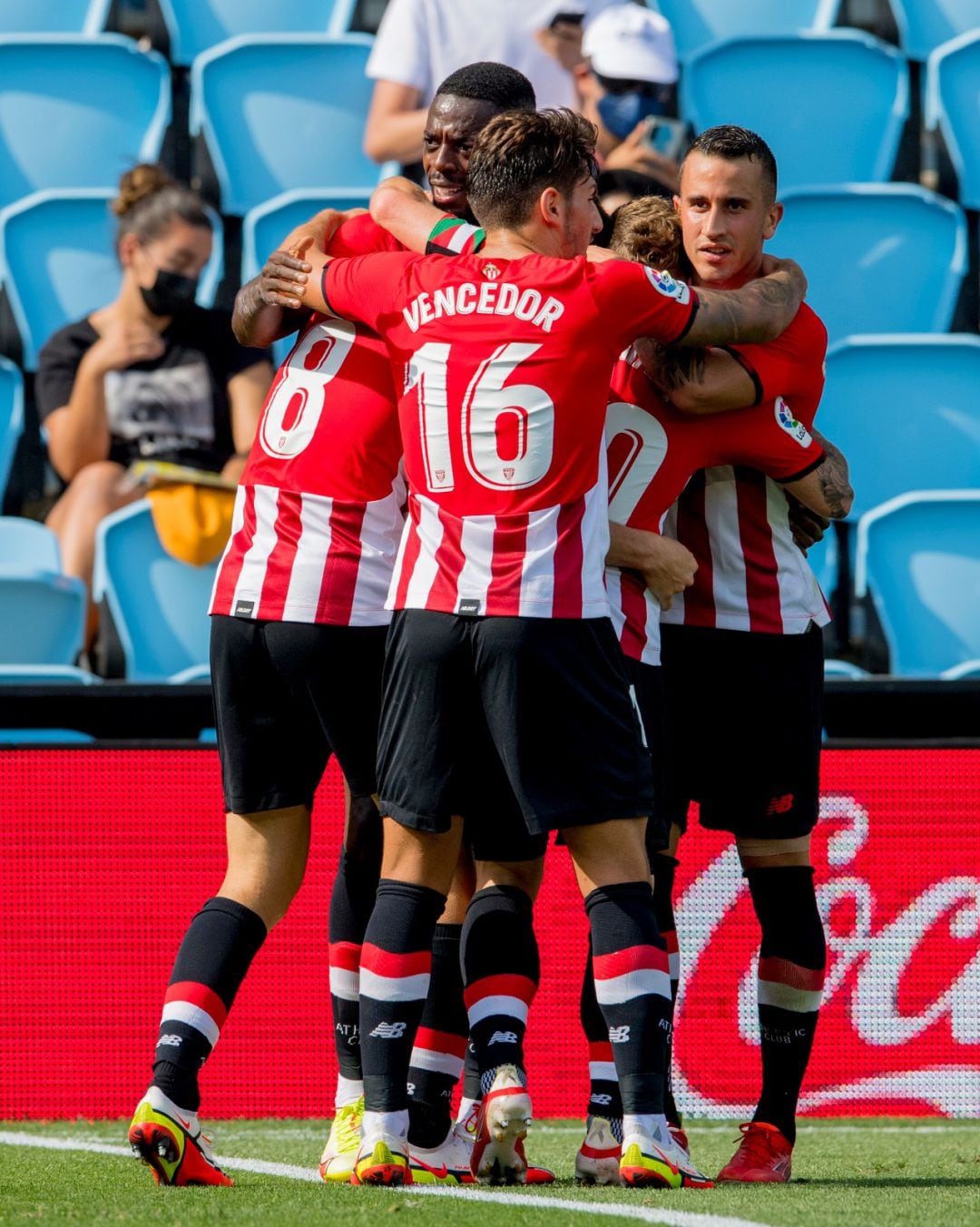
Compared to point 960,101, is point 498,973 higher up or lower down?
lower down

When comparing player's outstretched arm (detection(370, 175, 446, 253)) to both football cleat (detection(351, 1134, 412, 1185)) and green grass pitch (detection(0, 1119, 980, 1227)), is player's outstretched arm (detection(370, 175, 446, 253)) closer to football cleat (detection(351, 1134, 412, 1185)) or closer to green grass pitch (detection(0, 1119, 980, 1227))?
football cleat (detection(351, 1134, 412, 1185))

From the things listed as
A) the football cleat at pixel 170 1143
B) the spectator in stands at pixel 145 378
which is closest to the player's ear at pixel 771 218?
the football cleat at pixel 170 1143

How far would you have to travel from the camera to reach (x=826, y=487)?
11.4 feet

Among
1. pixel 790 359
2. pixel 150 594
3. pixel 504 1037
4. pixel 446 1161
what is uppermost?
pixel 790 359

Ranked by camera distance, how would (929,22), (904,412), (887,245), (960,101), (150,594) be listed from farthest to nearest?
(929,22)
(960,101)
(887,245)
(904,412)
(150,594)

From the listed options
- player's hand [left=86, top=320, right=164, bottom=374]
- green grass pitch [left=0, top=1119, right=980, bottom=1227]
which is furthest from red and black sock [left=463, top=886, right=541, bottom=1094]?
player's hand [left=86, top=320, right=164, bottom=374]

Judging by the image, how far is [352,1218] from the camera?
259 cm

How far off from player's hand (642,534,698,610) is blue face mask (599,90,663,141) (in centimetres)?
363

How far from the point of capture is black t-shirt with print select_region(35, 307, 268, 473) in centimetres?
598

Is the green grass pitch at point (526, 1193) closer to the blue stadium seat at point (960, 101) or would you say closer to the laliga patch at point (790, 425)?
the laliga patch at point (790, 425)

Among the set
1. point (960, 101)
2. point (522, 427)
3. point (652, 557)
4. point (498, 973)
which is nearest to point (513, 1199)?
point (498, 973)

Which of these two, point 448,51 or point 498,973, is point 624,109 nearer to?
point 448,51

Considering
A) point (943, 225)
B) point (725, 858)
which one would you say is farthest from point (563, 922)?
point (943, 225)

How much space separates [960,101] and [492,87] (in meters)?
4.15
